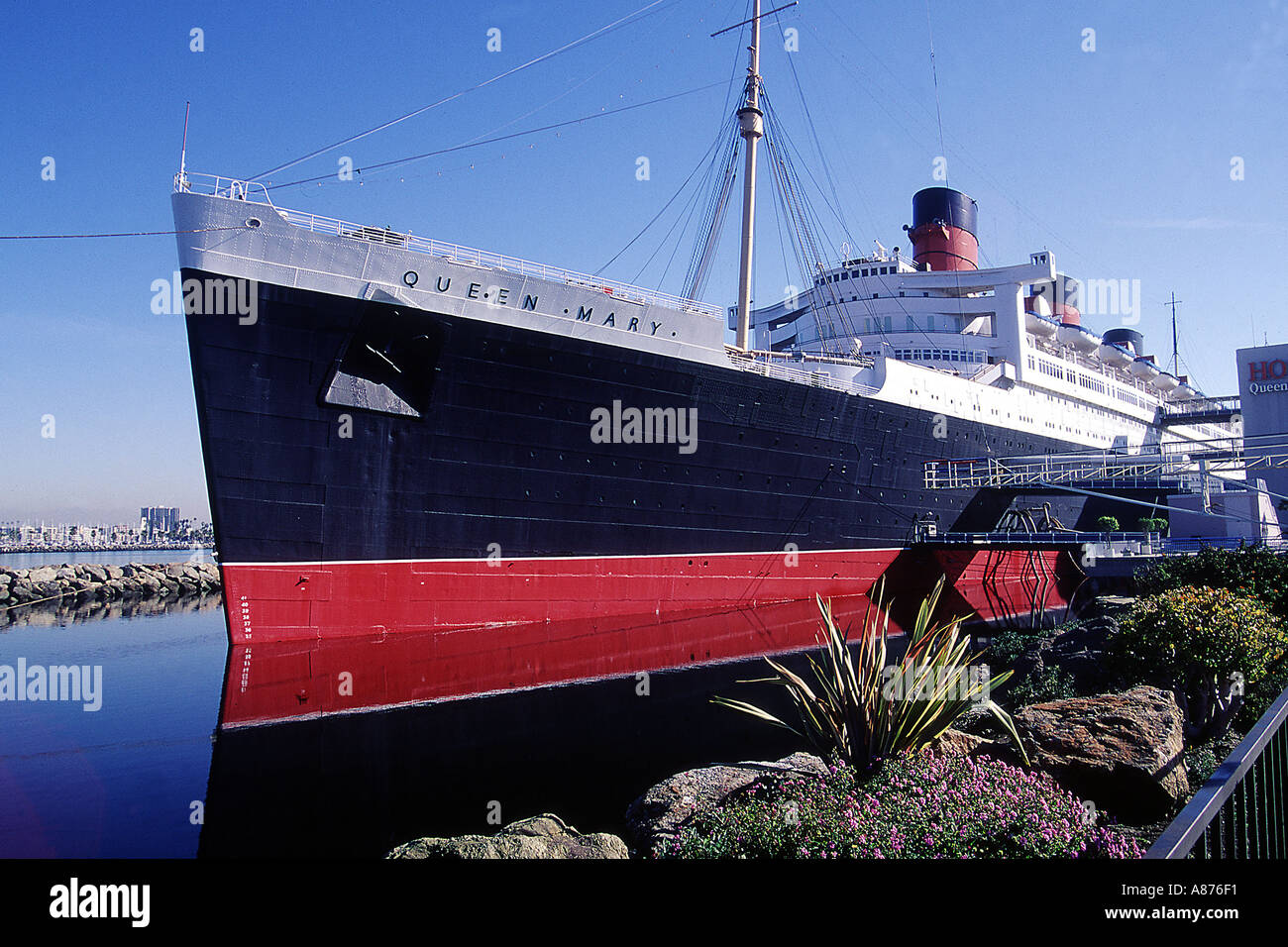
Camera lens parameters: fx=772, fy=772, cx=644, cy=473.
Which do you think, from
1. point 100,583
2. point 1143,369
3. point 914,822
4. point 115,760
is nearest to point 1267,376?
point 1143,369

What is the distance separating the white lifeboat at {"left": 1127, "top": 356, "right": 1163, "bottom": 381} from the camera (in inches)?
1959

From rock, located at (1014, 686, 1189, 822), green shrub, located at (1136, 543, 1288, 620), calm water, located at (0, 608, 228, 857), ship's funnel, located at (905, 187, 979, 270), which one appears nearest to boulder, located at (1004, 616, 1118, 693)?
green shrub, located at (1136, 543, 1288, 620)

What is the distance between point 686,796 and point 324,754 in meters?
6.00

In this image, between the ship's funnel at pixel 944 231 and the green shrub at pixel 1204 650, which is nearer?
the green shrub at pixel 1204 650

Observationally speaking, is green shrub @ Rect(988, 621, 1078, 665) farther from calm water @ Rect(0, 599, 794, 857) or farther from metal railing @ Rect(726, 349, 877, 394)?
metal railing @ Rect(726, 349, 877, 394)

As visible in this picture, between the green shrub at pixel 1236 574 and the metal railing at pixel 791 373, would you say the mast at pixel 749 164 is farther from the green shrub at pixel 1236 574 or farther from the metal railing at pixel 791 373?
the green shrub at pixel 1236 574

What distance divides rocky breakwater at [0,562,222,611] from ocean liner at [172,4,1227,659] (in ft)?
95.2

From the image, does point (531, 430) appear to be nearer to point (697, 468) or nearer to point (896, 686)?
point (697, 468)

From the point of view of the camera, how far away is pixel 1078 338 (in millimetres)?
41312

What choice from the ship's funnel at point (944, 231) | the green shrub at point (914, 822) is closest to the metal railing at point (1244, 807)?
the green shrub at point (914, 822)

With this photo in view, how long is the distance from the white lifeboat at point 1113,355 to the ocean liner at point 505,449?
27.3m

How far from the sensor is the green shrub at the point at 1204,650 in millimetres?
9102

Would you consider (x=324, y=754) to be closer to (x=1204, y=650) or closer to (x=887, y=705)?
(x=887, y=705)
